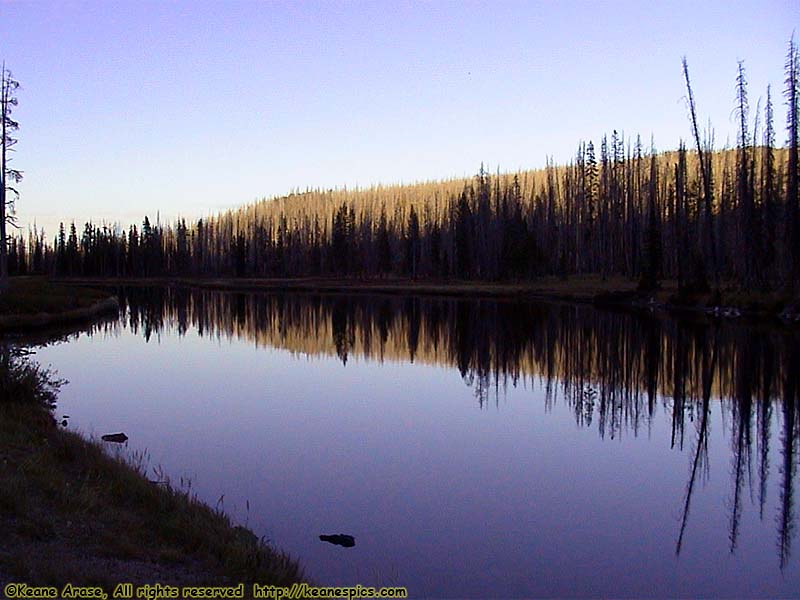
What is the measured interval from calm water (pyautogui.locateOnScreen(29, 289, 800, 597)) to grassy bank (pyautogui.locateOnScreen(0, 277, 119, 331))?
5010mm

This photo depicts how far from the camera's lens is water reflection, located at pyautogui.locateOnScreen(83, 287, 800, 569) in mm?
11945

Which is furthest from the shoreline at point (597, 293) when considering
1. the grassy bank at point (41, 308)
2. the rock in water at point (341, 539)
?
the grassy bank at point (41, 308)

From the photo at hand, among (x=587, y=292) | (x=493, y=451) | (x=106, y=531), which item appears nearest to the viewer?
(x=106, y=531)

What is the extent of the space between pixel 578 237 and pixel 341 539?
69.9 m

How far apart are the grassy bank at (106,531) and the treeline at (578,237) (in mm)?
35236

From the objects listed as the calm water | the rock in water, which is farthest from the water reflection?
the rock in water

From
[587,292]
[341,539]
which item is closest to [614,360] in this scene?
[341,539]

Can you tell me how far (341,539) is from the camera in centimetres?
812

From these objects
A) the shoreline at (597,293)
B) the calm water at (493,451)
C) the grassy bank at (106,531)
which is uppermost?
the shoreline at (597,293)

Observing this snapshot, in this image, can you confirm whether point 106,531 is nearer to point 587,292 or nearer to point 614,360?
point 614,360

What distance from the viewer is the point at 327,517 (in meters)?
8.98

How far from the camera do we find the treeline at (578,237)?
137 ft

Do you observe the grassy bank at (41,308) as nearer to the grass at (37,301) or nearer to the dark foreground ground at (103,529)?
the grass at (37,301)

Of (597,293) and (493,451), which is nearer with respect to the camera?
(493,451)
